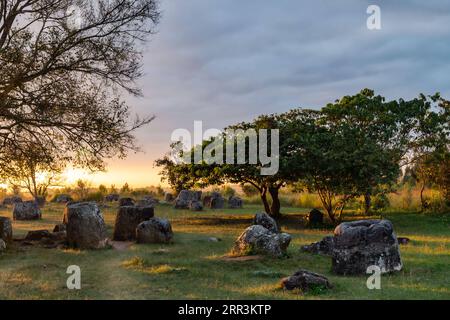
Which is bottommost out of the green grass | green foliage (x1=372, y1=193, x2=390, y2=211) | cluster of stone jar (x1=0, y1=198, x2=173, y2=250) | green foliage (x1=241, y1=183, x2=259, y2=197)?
the green grass

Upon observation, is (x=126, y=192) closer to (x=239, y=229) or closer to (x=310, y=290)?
(x=239, y=229)

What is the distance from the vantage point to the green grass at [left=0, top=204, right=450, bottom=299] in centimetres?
1341

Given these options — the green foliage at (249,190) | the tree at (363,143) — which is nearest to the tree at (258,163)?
the tree at (363,143)

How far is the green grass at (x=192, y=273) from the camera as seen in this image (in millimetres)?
13406

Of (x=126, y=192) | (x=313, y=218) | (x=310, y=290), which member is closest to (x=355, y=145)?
(x=313, y=218)

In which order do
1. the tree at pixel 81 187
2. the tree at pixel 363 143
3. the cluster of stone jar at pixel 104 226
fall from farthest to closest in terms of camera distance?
1. the tree at pixel 81 187
2. the tree at pixel 363 143
3. the cluster of stone jar at pixel 104 226

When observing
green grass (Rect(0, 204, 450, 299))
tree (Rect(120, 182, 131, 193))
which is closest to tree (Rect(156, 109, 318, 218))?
green grass (Rect(0, 204, 450, 299))

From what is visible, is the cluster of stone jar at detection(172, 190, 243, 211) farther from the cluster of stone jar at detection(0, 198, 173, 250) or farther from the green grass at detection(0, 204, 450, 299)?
the green grass at detection(0, 204, 450, 299)

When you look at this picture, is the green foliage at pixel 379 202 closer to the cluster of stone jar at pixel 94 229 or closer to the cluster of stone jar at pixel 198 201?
the cluster of stone jar at pixel 94 229

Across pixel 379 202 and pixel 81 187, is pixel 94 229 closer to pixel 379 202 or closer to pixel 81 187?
pixel 379 202

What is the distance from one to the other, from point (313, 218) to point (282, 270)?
16.5m

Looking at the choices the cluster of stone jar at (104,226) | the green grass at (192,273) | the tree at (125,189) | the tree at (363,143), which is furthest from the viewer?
the tree at (125,189)

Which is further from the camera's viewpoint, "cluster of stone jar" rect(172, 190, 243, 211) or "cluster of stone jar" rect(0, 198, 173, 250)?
"cluster of stone jar" rect(172, 190, 243, 211)

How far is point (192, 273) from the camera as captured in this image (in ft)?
53.0
